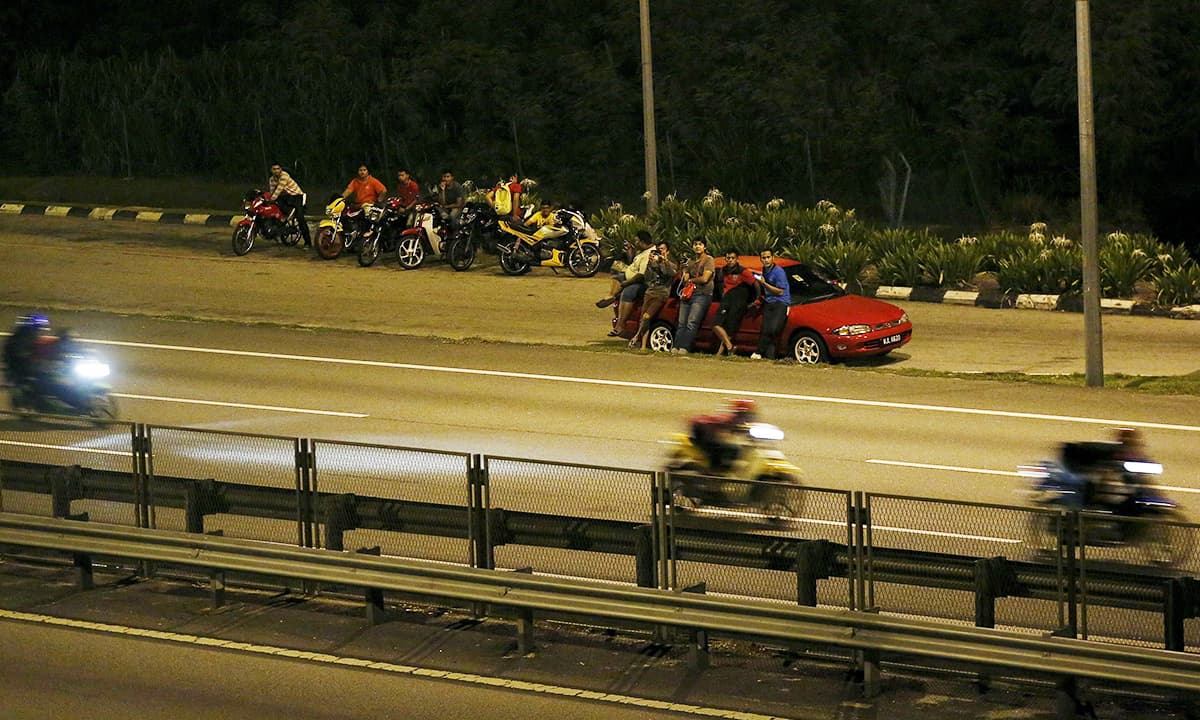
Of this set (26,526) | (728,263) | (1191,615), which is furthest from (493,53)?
(1191,615)

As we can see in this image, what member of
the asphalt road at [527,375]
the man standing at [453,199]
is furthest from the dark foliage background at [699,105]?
the asphalt road at [527,375]

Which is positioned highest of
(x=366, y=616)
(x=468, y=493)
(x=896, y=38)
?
(x=896, y=38)

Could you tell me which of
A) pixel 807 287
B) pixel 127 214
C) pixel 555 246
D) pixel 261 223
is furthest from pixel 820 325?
pixel 127 214

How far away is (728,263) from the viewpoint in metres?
Answer: 26.8

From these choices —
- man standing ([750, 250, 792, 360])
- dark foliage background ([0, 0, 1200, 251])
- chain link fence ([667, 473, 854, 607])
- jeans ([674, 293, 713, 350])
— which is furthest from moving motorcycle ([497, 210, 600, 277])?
chain link fence ([667, 473, 854, 607])

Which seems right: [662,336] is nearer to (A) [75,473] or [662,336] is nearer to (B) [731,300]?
(B) [731,300]

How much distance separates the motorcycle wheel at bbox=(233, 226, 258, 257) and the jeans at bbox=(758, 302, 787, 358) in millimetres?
13813

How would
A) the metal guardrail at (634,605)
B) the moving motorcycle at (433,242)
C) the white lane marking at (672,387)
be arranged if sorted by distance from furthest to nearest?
the moving motorcycle at (433,242) → the white lane marking at (672,387) → the metal guardrail at (634,605)

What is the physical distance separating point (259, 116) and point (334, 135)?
83.9 inches

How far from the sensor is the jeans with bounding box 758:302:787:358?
2655 cm

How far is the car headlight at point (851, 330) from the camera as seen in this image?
26.2 m

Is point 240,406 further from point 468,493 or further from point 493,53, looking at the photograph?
point 493,53

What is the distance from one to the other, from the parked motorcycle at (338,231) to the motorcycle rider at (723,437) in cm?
1960

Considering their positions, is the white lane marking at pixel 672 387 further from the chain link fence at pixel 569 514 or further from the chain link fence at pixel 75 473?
the chain link fence at pixel 569 514
